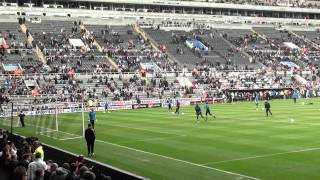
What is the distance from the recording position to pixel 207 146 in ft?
88.3

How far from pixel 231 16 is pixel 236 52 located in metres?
18.8

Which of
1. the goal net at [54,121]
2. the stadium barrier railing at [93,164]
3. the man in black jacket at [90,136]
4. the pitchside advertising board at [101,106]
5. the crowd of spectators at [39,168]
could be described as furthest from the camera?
the pitchside advertising board at [101,106]

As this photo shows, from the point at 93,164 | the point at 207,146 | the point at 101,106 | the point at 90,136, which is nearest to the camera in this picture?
the point at 93,164

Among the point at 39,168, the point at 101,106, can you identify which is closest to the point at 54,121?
the point at 101,106

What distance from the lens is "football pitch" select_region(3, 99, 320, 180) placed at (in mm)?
20391

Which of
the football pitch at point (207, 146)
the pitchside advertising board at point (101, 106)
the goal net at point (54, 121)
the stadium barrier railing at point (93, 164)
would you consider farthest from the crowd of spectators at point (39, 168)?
the pitchside advertising board at point (101, 106)

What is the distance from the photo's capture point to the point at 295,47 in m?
101

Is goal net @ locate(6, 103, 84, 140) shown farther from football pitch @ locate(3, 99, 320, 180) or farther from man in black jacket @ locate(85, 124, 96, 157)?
man in black jacket @ locate(85, 124, 96, 157)

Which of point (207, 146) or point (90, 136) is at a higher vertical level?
point (90, 136)

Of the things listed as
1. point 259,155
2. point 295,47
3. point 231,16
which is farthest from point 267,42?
point 259,155

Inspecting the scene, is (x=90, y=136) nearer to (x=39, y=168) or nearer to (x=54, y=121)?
(x=39, y=168)

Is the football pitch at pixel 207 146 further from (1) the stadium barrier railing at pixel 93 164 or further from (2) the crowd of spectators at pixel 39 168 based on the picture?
(2) the crowd of spectators at pixel 39 168

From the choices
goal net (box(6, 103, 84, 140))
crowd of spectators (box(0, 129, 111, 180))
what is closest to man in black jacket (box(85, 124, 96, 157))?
goal net (box(6, 103, 84, 140))

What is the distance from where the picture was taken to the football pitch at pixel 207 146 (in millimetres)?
20391
